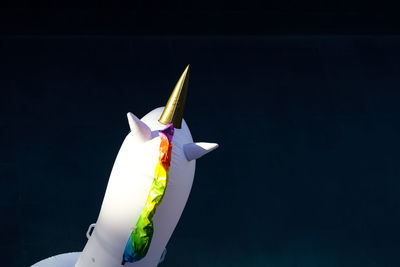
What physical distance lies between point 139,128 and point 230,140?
90.6 inches

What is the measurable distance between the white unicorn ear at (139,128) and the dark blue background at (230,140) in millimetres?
2012

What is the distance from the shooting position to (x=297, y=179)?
185 inches

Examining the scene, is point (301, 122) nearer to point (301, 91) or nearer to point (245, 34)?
point (301, 91)

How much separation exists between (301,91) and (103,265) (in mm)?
2864

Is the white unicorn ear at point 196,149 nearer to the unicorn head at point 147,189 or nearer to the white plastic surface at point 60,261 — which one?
the unicorn head at point 147,189

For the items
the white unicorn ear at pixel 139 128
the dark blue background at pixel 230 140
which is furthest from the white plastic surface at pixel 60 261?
the dark blue background at pixel 230 140

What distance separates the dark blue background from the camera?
4.44m

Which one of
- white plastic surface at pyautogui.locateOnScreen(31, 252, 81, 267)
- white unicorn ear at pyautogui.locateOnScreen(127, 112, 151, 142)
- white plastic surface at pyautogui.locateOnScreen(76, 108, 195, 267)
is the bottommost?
white plastic surface at pyautogui.locateOnScreen(31, 252, 81, 267)

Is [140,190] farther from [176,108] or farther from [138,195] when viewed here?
[176,108]

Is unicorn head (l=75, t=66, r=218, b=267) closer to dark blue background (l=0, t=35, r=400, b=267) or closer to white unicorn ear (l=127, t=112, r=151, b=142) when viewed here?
white unicorn ear (l=127, t=112, r=151, b=142)

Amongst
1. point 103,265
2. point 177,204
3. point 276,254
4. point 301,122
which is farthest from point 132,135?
point 301,122

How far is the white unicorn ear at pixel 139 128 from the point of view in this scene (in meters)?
2.48

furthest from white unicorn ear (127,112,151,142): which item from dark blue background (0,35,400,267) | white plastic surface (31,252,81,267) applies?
dark blue background (0,35,400,267)

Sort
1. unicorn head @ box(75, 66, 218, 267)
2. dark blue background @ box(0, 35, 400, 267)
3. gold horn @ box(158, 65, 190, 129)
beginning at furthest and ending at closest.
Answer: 1. dark blue background @ box(0, 35, 400, 267)
2. gold horn @ box(158, 65, 190, 129)
3. unicorn head @ box(75, 66, 218, 267)
